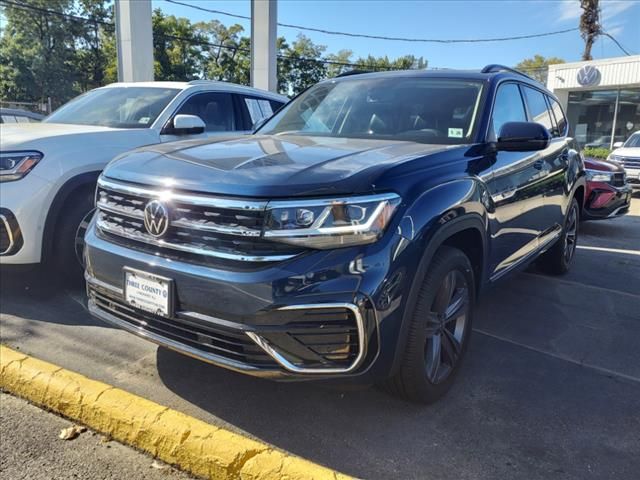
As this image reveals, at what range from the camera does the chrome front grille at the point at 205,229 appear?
7.42 ft

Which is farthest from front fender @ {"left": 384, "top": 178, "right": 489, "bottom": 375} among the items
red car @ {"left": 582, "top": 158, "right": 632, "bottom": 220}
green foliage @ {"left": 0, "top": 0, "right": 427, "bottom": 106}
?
green foliage @ {"left": 0, "top": 0, "right": 427, "bottom": 106}

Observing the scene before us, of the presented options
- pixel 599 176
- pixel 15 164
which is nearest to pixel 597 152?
pixel 599 176

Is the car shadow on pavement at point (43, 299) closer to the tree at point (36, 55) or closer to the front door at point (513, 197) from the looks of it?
the front door at point (513, 197)

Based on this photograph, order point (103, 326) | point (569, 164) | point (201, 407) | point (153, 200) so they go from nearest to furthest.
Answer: point (153, 200), point (201, 407), point (103, 326), point (569, 164)

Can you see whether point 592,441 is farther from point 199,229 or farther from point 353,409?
point 199,229

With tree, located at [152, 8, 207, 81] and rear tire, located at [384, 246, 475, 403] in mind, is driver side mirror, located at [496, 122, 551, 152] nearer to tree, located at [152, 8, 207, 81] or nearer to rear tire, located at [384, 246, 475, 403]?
rear tire, located at [384, 246, 475, 403]

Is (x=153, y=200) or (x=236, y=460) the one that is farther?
(x=153, y=200)

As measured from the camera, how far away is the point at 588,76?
22.9 m

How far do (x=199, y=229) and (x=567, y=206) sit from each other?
13.1 ft

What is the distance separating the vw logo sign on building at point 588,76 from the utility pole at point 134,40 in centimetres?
1825

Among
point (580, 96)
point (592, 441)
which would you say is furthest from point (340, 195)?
point (580, 96)

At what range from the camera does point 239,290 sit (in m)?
2.22

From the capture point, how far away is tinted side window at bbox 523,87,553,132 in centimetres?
443

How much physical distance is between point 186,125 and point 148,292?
2.77m
